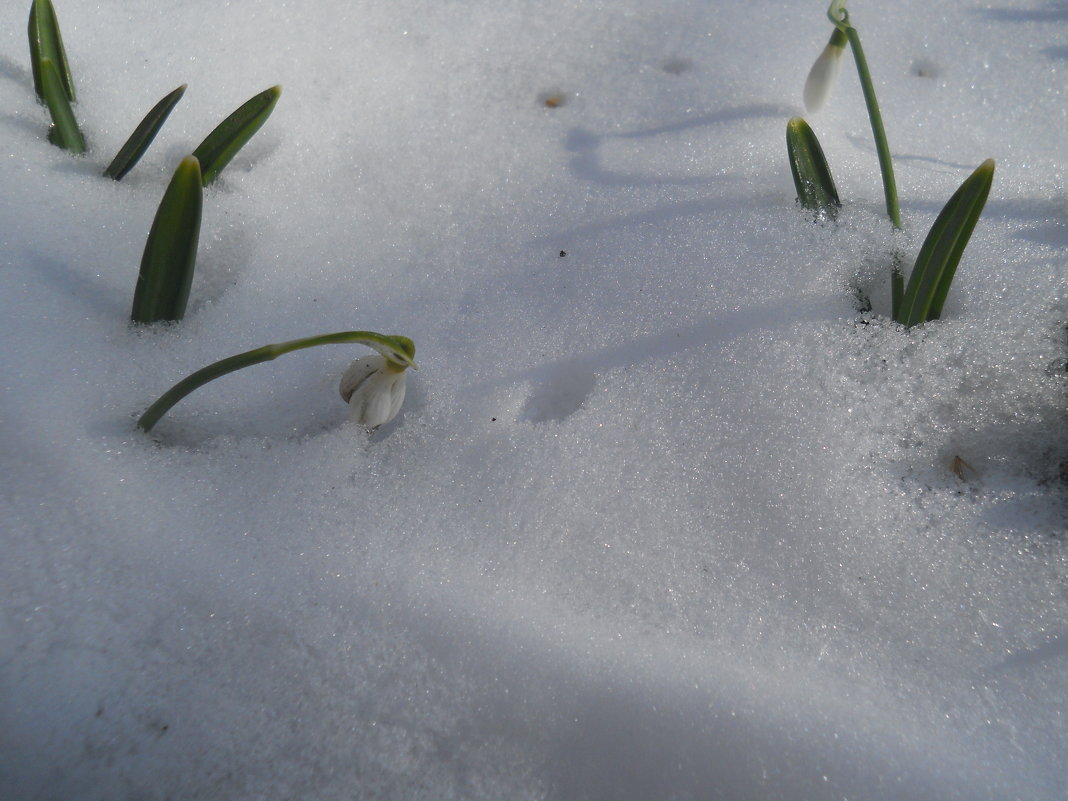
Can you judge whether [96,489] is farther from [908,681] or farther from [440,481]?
[908,681]

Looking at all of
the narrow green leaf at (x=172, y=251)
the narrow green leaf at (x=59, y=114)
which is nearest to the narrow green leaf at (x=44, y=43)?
the narrow green leaf at (x=59, y=114)

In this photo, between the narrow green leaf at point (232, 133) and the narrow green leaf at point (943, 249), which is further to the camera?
the narrow green leaf at point (232, 133)

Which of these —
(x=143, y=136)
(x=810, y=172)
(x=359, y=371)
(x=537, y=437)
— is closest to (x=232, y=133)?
(x=143, y=136)

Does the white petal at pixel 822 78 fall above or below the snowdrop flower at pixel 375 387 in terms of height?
above

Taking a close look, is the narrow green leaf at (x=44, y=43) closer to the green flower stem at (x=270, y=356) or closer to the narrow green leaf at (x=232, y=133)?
the narrow green leaf at (x=232, y=133)

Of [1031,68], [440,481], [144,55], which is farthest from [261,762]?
[1031,68]

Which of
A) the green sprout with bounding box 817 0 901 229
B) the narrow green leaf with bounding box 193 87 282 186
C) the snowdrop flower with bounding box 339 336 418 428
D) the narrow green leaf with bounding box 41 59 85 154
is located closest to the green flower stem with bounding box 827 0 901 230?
the green sprout with bounding box 817 0 901 229
